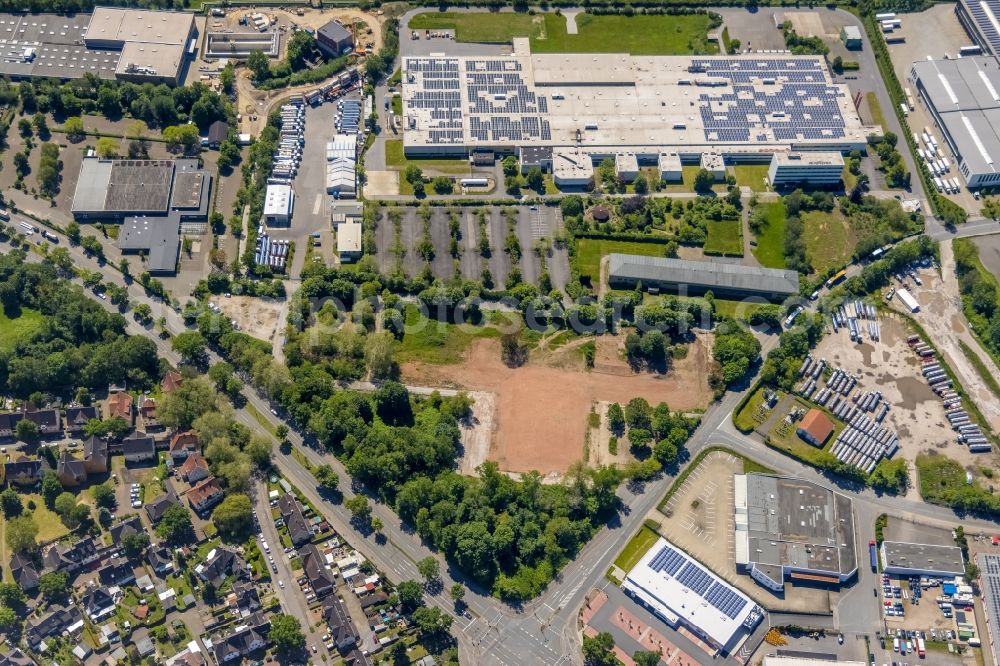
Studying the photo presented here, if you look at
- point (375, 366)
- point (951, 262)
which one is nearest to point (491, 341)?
point (375, 366)

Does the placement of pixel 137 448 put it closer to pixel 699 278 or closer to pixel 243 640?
pixel 243 640

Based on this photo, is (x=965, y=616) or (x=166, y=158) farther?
(x=166, y=158)

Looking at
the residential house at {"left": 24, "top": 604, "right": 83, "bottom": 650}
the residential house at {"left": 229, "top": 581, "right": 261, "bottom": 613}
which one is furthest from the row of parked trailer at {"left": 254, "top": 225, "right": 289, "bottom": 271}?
the residential house at {"left": 24, "top": 604, "right": 83, "bottom": 650}

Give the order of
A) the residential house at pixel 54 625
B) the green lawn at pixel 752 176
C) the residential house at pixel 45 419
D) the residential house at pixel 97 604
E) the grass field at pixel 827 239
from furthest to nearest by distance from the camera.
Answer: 1. the green lawn at pixel 752 176
2. the grass field at pixel 827 239
3. the residential house at pixel 45 419
4. the residential house at pixel 97 604
5. the residential house at pixel 54 625

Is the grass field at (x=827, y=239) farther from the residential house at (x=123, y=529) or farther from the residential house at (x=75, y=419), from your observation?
the residential house at (x=75, y=419)

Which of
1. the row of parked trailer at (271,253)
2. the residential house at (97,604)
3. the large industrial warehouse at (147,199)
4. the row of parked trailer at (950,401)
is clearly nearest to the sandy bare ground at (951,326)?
the row of parked trailer at (950,401)

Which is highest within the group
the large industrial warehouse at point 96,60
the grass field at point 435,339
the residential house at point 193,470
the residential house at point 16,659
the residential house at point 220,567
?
the large industrial warehouse at point 96,60

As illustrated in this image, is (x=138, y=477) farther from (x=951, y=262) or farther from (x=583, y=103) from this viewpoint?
(x=951, y=262)
